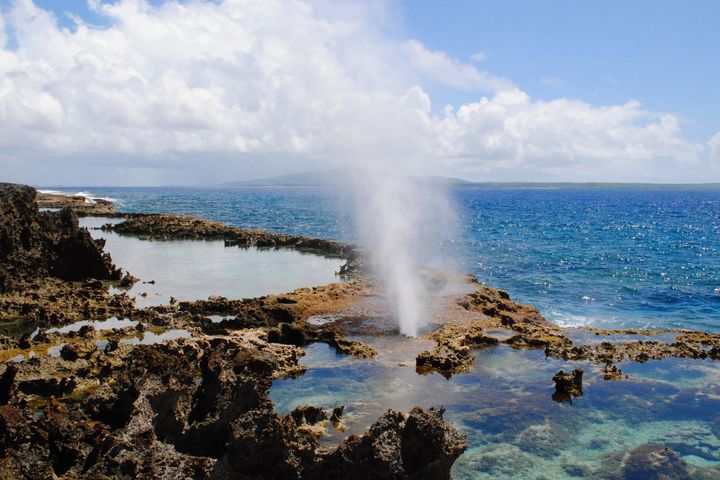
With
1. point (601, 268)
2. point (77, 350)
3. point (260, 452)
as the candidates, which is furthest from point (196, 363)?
point (601, 268)

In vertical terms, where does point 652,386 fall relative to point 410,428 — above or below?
below

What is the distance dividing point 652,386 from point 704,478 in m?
6.63

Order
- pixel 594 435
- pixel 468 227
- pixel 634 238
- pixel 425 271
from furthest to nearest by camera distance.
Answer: pixel 468 227, pixel 634 238, pixel 425 271, pixel 594 435

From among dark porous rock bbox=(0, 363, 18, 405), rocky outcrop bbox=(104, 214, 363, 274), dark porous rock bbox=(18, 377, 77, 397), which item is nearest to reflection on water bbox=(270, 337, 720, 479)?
dark porous rock bbox=(18, 377, 77, 397)

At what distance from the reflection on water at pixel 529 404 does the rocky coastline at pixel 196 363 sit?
0.84 metres

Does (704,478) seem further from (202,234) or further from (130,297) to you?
(202,234)

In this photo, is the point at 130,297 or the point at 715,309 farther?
the point at 715,309

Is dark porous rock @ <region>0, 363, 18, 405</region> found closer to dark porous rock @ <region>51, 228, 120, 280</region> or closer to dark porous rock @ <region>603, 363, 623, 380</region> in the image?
dark porous rock @ <region>603, 363, 623, 380</region>

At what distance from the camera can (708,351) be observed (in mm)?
25109

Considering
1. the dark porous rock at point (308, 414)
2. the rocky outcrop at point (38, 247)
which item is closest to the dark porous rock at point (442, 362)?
the dark porous rock at point (308, 414)

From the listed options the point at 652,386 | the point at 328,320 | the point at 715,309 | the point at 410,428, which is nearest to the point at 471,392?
the point at 652,386

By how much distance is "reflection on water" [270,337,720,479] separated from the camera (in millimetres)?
16016

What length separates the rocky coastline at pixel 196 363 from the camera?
461 inches

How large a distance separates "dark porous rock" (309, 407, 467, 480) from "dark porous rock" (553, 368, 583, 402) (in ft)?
31.4
